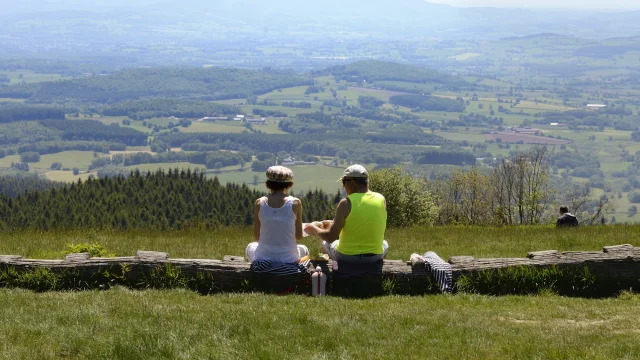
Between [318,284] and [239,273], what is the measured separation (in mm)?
1285

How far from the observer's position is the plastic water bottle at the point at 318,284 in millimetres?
11773

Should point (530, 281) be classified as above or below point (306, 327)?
below

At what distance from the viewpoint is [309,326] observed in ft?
30.7

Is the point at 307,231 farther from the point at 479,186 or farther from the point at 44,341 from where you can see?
the point at 479,186

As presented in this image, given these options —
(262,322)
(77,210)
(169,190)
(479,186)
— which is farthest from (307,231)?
(169,190)

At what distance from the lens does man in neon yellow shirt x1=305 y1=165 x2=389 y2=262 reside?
1237 centimetres

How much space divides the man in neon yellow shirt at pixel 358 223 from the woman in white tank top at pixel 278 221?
0.71 metres

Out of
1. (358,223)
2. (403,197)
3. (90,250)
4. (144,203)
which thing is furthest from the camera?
(144,203)

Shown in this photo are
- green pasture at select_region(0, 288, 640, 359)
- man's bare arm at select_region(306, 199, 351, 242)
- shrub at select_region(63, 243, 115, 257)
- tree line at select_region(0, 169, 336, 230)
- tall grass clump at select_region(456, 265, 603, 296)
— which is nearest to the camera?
green pasture at select_region(0, 288, 640, 359)

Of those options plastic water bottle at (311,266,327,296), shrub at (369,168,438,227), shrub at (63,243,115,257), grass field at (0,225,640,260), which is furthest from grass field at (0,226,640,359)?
shrub at (369,168,438,227)

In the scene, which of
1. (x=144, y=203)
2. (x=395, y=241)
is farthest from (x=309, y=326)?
(x=144, y=203)

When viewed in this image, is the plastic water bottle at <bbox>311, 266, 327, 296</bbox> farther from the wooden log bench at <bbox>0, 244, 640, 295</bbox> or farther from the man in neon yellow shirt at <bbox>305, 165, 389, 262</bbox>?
the man in neon yellow shirt at <bbox>305, 165, 389, 262</bbox>

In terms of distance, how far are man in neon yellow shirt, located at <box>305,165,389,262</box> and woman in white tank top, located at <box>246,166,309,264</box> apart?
706mm

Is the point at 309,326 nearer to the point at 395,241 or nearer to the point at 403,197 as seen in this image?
the point at 395,241
